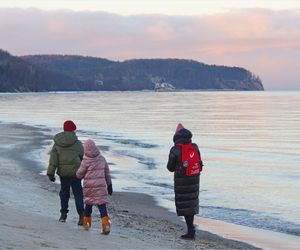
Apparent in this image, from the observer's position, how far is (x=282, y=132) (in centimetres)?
4312

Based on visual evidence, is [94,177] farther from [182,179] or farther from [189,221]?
[189,221]

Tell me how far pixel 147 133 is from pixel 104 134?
299 cm

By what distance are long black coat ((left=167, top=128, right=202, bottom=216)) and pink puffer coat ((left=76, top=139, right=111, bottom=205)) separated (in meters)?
1.07

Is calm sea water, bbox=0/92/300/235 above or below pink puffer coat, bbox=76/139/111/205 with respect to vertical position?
below

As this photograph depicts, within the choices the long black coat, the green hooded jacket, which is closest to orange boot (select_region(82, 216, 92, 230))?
the green hooded jacket

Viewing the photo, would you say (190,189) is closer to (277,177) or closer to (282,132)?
(277,177)

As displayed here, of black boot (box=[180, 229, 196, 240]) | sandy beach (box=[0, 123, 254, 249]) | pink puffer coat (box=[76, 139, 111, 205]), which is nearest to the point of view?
sandy beach (box=[0, 123, 254, 249])

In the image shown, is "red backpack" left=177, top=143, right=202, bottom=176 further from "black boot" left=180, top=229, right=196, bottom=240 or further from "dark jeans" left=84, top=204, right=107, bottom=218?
"dark jeans" left=84, top=204, right=107, bottom=218

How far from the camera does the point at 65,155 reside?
1004cm

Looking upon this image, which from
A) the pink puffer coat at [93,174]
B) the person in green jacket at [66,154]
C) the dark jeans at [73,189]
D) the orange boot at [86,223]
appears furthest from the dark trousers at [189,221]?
the person in green jacket at [66,154]

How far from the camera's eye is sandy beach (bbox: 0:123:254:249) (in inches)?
340

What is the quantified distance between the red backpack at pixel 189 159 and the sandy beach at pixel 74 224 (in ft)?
4.04

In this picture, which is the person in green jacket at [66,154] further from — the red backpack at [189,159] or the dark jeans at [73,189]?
the red backpack at [189,159]

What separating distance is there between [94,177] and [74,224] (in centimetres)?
142
